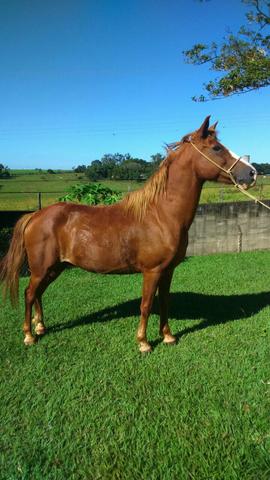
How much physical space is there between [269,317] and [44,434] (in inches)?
133

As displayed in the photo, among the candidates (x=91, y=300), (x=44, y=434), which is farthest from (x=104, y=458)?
(x=91, y=300)

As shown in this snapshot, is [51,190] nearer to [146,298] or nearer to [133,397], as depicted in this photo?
[146,298]

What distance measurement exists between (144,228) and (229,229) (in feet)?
23.8

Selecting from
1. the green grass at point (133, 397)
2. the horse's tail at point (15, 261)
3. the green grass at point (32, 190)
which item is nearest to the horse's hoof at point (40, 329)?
the green grass at point (133, 397)

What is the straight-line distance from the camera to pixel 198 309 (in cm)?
564

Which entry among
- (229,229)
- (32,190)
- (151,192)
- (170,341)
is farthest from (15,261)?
(32,190)

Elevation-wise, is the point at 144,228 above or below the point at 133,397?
above

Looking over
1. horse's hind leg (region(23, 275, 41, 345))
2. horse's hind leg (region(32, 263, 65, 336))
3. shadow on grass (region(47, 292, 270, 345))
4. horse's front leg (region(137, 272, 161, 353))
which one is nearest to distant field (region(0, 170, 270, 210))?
shadow on grass (region(47, 292, 270, 345))

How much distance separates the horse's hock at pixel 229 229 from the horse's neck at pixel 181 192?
630 cm

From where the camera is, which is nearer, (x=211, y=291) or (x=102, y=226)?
(x=102, y=226)

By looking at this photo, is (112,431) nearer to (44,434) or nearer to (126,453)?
(126,453)

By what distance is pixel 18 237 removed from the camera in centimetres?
454

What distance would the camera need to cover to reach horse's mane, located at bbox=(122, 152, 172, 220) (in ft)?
13.7

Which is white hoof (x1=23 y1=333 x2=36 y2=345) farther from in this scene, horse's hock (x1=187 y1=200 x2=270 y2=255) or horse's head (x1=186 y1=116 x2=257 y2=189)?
horse's hock (x1=187 y1=200 x2=270 y2=255)
